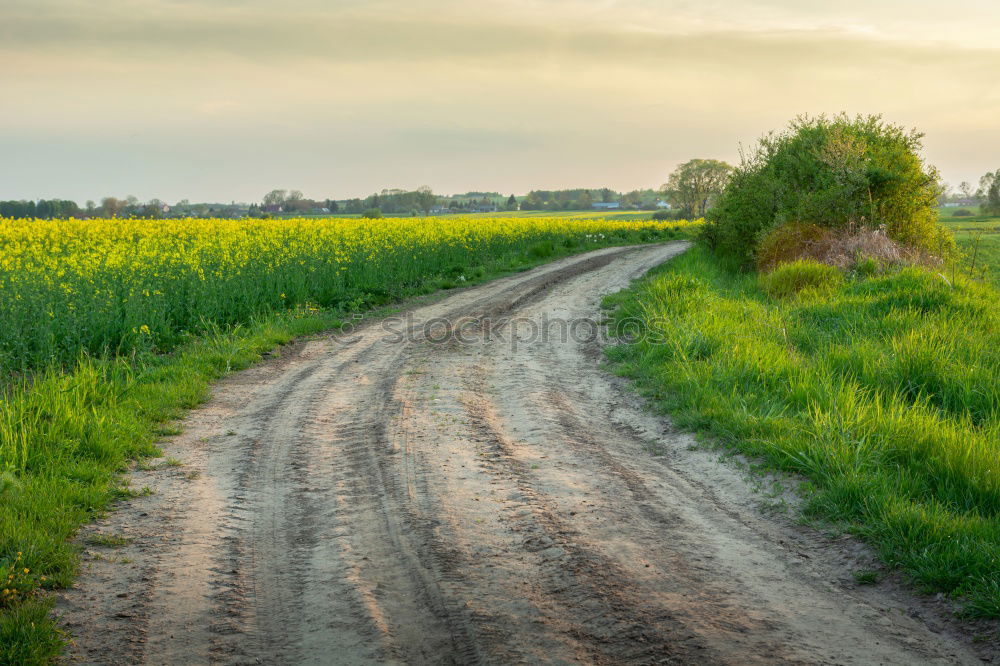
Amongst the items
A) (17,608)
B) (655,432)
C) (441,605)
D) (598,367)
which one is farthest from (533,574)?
(598,367)

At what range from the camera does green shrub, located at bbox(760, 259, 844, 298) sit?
14781 millimetres

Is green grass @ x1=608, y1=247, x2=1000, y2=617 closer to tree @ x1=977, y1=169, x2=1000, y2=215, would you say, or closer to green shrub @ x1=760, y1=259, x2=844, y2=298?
green shrub @ x1=760, y1=259, x2=844, y2=298

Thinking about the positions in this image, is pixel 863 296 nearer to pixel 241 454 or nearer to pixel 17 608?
pixel 241 454

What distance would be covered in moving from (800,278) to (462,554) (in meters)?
12.8

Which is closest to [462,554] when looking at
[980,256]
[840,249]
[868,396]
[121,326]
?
[868,396]

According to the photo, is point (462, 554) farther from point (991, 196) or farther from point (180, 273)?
point (991, 196)

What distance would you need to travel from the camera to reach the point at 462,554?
4438 mm

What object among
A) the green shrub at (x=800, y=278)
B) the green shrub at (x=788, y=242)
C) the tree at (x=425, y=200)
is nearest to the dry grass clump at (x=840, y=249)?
the green shrub at (x=788, y=242)

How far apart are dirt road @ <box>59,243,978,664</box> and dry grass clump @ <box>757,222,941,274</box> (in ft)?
35.6

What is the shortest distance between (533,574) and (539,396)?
13.9 feet

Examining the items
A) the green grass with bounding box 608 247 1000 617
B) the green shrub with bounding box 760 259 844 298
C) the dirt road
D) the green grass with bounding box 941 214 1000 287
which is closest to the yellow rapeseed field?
the dirt road

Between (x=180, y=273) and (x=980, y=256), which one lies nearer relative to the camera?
(x=180, y=273)

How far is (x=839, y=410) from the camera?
6.93m

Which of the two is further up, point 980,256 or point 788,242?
point 788,242
